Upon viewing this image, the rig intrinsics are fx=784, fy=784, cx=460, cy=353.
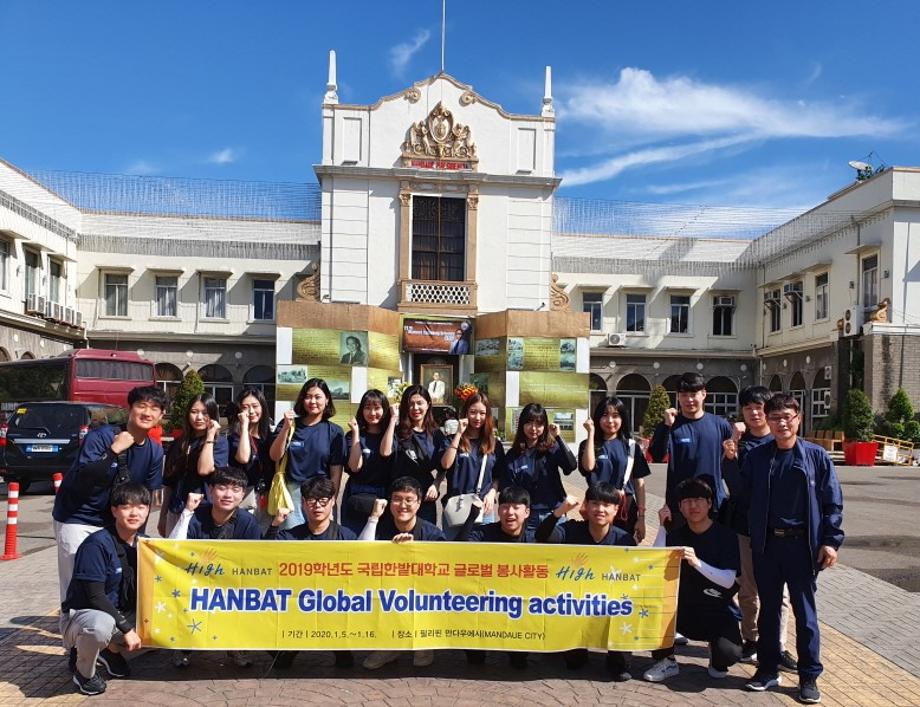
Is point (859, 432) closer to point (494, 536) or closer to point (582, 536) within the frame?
point (582, 536)

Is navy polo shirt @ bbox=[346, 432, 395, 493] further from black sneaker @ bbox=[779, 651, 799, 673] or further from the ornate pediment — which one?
the ornate pediment

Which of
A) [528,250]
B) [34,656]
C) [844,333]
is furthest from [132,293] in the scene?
[34,656]

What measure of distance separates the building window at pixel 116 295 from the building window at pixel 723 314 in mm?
25030

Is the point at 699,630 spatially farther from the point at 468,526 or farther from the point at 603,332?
the point at 603,332

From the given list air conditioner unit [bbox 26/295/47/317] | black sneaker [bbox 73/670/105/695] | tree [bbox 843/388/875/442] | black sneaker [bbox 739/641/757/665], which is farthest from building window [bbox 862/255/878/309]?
air conditioner unit [bbox 26/295/47/317]

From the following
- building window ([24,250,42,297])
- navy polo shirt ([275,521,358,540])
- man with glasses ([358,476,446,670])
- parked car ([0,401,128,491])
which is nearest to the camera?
man with glasses ([358,476,446,670])

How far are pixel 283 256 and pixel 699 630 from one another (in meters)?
29.7

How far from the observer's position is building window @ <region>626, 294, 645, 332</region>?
34.4 m

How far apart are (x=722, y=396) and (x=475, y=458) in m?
31.3

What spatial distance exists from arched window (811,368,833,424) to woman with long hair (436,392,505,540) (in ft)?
83.5

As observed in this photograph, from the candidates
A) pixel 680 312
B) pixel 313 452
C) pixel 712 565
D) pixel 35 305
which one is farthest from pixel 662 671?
pixel 680 312

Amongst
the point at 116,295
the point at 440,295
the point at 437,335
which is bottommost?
the point at 437,335

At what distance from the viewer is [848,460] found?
23.5 m

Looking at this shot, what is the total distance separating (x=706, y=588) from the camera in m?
4.73
